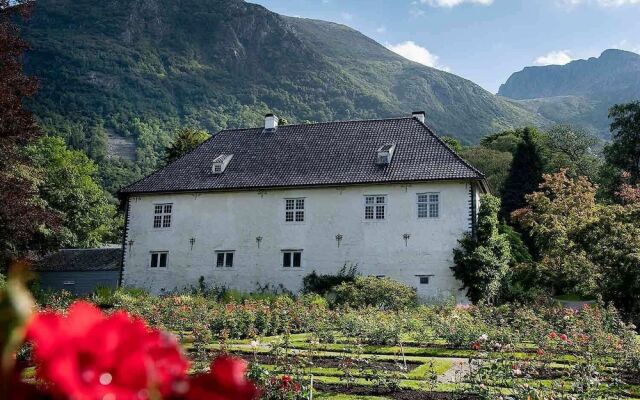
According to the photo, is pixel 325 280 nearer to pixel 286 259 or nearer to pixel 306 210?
pixel 286 259

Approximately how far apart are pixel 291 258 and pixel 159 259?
7820mm

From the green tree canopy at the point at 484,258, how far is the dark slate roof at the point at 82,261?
79.1 ft

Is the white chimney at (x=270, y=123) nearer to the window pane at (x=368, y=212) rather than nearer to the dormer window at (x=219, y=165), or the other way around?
the dormer window at (x=219, y=165)

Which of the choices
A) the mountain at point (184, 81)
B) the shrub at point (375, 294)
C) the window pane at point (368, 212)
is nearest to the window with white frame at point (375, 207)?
the window pane at point (368, 212)

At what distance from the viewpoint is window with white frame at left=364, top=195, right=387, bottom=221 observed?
3097 centimetres

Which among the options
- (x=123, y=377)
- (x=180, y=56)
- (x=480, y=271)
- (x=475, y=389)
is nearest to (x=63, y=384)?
(x=123, y=377)

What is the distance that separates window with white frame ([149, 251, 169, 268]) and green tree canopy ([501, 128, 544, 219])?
29.6 metres

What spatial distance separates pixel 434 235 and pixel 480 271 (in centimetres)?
301

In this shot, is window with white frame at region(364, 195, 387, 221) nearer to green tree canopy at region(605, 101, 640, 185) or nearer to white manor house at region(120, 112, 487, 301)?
white manor house at region(120, 112, 487, 301)

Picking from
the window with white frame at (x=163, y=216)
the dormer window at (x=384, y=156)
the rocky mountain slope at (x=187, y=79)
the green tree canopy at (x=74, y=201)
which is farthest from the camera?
the rocky mountain slope at (x=187, y=79)

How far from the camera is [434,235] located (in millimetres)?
29906

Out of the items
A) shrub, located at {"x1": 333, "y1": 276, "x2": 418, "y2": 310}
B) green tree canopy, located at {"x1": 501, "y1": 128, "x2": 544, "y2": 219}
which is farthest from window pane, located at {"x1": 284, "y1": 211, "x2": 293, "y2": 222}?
green tree canopy, located at {"x1": 501, "y1": 128, "x2": 544, "y2": 219}

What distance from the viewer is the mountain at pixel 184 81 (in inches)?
4281

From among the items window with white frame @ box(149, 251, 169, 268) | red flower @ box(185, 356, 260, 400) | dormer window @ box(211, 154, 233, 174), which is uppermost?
dormer window @ box(211, 154, 233, 174)
